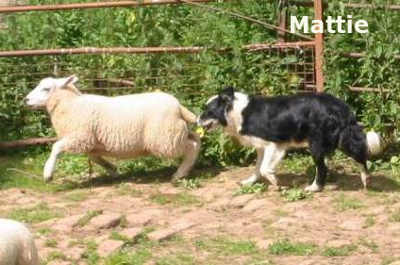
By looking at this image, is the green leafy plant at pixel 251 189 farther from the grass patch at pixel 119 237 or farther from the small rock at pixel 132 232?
the grass patch at pixel 119 237

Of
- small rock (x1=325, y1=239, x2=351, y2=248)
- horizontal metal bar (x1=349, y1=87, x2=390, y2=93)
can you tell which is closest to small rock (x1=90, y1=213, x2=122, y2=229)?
small rock (x1=325, y1=239, x2=351, y2=248)

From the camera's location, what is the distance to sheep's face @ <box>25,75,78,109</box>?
965 cm

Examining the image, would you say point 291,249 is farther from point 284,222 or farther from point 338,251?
point 284,222

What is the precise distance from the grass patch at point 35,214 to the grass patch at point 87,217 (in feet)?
1.13

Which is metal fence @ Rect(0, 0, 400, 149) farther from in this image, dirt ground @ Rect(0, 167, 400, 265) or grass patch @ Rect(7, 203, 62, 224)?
grass patch @ Rect(7, 203, 62, 224)

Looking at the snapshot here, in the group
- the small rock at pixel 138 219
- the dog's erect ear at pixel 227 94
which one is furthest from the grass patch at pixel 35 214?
the dog's erect ear at pixel 227 94

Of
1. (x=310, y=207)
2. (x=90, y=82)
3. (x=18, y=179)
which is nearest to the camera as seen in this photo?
(x=310, y=207)

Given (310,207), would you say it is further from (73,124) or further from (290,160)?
(73,124)

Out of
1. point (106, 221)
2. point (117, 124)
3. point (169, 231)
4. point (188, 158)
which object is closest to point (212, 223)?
point (169, 231)

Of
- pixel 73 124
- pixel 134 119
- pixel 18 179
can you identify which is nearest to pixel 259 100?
pixel 134 119

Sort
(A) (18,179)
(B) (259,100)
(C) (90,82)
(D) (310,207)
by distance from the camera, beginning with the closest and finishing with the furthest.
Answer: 1. (D) (310,207)
2. (B) (259,100)
3. (A) (18,179)
4. (C) (90,82)

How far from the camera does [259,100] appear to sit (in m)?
9.23

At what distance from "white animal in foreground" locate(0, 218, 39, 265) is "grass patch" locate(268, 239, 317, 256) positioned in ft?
6.53

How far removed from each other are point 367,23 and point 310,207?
2.31 meters
